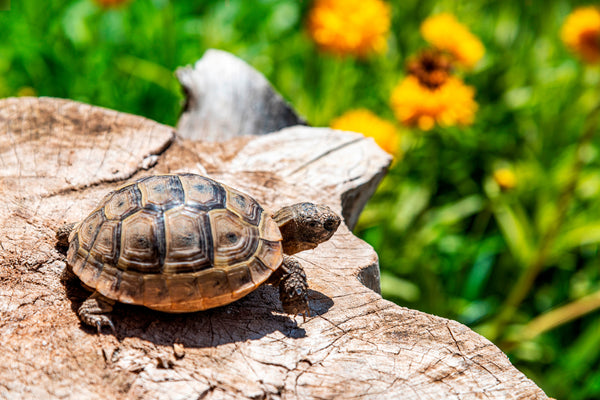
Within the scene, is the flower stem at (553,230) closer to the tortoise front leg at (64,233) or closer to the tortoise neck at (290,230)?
the tortoise neck at (290,230)

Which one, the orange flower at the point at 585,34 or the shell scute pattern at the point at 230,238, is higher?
the orange flower at the point at 585,34

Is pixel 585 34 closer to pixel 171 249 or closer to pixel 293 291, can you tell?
pixel 293 291

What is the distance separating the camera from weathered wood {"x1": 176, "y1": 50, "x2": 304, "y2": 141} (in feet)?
14.3

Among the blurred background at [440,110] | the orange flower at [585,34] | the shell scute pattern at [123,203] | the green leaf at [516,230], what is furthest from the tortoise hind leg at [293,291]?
the orange flower at [585,34]

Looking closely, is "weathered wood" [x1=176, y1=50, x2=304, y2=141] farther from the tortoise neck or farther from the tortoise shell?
the tortoise shell

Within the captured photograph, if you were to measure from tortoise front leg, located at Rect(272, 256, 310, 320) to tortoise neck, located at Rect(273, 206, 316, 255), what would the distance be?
0.19m

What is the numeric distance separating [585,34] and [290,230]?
133 inches

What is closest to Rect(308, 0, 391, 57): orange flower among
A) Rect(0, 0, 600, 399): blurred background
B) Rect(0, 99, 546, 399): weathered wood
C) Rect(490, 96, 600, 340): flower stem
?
Rect(0, 0, 600, 399): blurred background

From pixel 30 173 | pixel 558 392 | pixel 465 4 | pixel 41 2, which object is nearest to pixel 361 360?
pixel 30 173

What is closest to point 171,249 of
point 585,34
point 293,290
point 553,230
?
point 293,290

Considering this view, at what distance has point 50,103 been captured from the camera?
3.66 metres

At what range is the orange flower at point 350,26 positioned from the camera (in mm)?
4906

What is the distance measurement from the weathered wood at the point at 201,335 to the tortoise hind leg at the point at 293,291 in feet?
0.25

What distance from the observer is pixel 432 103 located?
14.2ft
